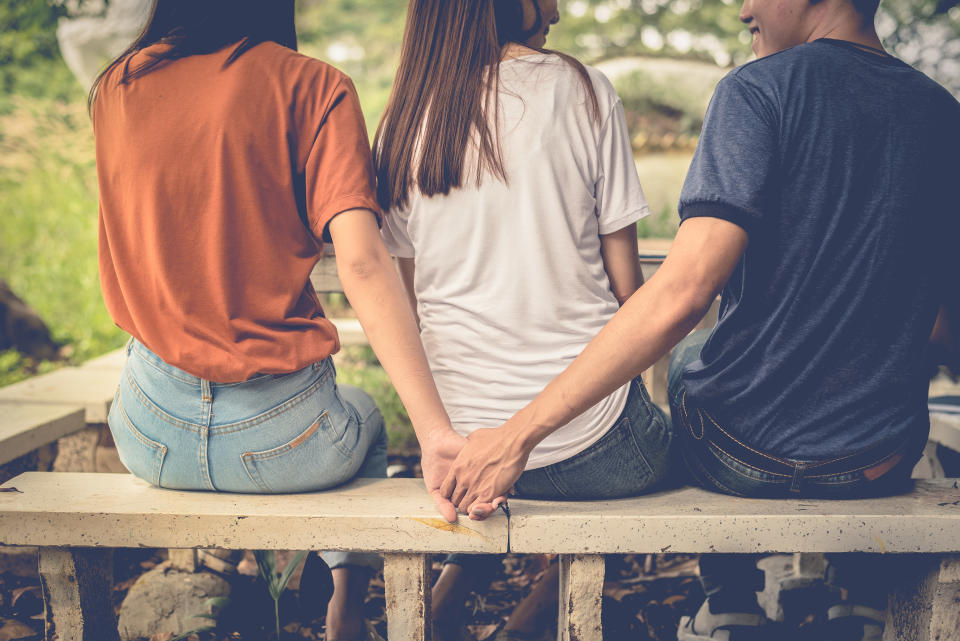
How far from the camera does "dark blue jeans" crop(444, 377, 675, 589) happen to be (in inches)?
68.3

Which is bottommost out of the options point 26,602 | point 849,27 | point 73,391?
point 26,602

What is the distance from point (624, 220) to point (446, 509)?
698mm

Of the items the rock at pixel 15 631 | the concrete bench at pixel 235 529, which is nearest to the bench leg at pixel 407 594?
the concrete bench at pixel 235 529

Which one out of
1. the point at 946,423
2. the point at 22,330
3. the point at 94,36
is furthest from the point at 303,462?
the point at 94,36

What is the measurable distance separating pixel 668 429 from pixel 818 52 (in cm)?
82

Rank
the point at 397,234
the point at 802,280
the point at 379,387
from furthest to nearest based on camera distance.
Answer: the point at 379,387 < the point at 397,234 < the point at 802,280

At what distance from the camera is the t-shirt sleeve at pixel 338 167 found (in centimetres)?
167

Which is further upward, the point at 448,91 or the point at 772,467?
the point at 448,91

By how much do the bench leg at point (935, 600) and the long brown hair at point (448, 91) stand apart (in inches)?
45.6

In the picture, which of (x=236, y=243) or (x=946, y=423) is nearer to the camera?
(x=236, y=243)

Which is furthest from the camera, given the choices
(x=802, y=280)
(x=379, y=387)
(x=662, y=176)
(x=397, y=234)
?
(x=662, y=176)

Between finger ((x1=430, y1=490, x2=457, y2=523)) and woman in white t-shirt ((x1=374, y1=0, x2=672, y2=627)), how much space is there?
0.17m

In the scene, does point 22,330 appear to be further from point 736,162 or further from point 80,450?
point 736,162

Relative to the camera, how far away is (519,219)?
169 centimetres
